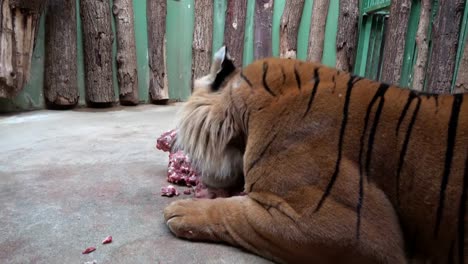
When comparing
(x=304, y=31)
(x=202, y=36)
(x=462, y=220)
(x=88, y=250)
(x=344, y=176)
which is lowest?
(x=88, y=250)

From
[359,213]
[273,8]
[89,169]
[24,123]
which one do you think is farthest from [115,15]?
[359,213]

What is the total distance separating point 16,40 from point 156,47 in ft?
7.61

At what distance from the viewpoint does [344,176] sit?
143cm

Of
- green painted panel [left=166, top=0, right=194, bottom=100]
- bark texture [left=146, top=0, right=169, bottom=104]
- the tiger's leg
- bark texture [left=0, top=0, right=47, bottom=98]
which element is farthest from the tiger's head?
green painted panel [left=166, top=0, right=194, bottom=100]

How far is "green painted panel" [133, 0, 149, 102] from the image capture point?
6.66 metres

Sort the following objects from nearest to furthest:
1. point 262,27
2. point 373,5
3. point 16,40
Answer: point 16,40 → point 373,5 → point 262,27

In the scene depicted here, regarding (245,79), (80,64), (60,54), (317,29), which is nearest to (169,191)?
(245,79)

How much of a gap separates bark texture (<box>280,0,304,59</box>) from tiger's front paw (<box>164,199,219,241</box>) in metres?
5.89

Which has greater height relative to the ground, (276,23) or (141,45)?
(276,23)

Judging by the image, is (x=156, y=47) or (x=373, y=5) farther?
(x=373, y=5)

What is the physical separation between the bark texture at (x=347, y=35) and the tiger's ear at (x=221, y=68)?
5707 mm

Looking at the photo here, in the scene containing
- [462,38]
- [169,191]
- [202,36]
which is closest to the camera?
[169,191]

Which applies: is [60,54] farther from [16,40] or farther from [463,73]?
[463,73]

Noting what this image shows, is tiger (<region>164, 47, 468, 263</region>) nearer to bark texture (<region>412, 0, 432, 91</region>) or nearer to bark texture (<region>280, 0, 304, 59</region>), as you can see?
bark texture (<region>412, 0, 432, 91</region>)
